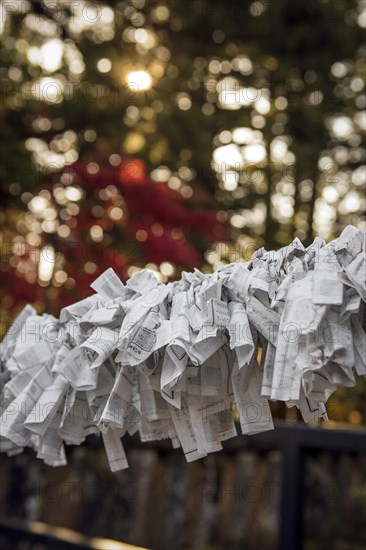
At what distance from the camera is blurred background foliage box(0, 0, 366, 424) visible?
142 inches

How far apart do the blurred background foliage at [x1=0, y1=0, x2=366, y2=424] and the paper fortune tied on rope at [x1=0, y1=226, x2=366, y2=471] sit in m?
2.54

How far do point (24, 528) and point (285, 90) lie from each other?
11.4ft

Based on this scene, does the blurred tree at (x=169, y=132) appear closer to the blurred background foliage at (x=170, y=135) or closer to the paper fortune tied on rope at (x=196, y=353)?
the blurred background foliage at (x=170, y=135)

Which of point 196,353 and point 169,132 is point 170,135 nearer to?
point 169,132

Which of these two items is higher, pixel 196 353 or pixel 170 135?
pixel 196 353

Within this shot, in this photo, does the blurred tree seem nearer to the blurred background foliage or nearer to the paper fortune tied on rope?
the blurred background foliage

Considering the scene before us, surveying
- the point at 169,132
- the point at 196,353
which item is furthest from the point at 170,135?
the point at 196,353

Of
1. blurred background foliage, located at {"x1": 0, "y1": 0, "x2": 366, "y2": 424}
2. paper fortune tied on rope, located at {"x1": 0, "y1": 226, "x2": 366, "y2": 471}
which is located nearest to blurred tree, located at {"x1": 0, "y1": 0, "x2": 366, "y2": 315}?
blurred background foliage, located at {"x1": 0, "y1": 0, "x2": 366, "y2": 424}

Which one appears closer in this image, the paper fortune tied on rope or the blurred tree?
the paper fortune tied on rope

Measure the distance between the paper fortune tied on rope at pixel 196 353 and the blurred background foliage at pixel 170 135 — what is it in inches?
100

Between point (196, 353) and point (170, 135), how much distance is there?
408 cm

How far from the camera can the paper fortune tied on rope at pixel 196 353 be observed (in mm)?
630

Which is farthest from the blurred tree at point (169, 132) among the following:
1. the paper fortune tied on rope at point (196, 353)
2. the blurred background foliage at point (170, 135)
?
the paper fortune tied on rope at point (196, 353)

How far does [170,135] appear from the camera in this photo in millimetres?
4680
